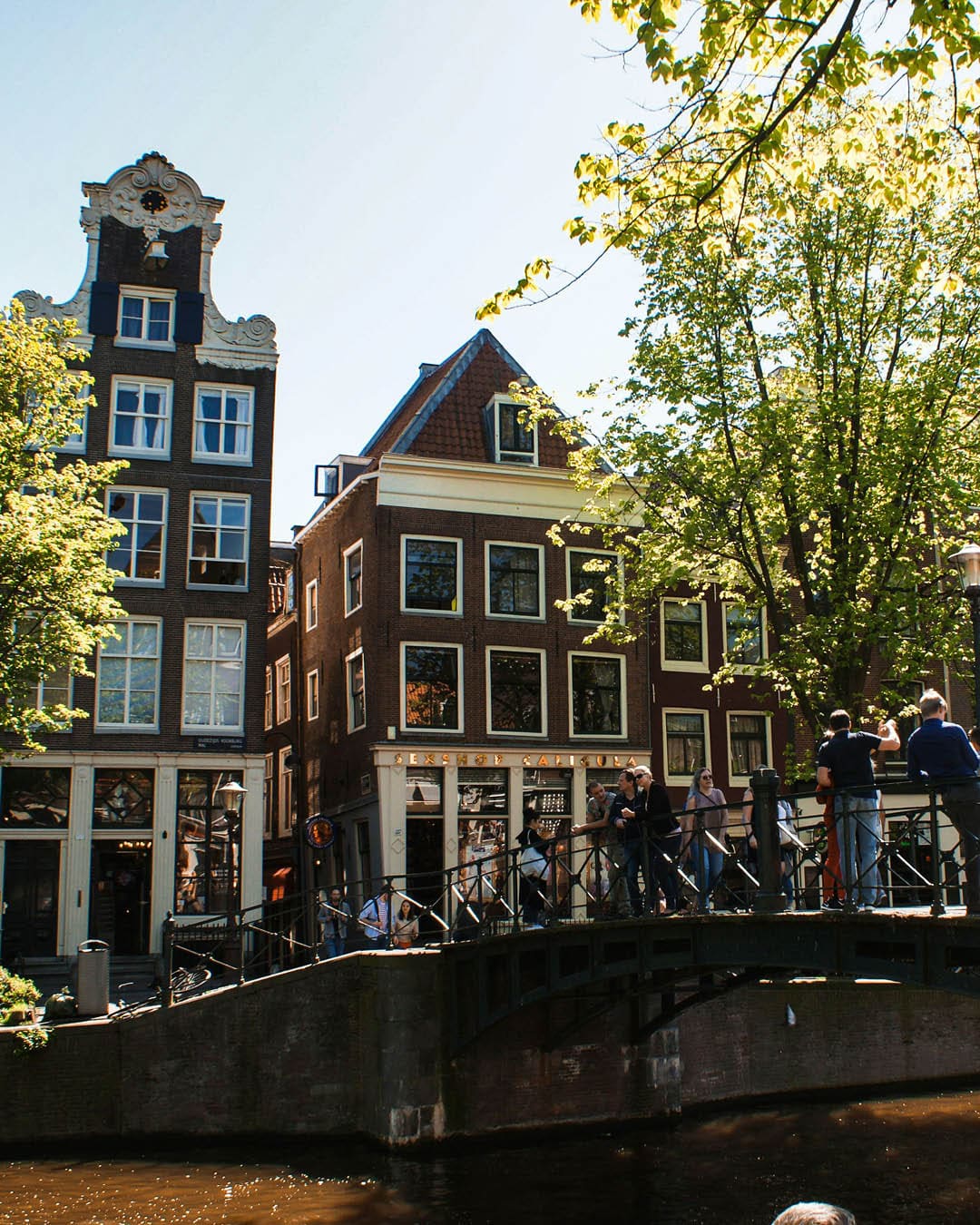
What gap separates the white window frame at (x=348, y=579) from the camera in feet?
102

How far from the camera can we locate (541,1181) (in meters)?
16.7

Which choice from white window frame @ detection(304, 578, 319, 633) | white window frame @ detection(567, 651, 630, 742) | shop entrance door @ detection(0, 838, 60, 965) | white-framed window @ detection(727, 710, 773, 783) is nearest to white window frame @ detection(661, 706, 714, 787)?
white-framed window @ detection(727, 710, 773, 783)

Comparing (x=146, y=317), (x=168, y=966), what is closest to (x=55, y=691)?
(x=146, y=317)

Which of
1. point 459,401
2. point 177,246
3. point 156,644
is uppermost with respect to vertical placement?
point 177,246

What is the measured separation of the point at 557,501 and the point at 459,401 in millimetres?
3373

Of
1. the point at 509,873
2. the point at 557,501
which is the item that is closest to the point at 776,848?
the point at 509,873

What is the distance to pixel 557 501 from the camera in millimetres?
31828

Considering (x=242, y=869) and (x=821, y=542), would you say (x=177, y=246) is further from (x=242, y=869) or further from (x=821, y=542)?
(x=821, y=542)

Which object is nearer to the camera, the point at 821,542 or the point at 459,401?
the point at 821,542

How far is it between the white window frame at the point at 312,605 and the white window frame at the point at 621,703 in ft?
24.7

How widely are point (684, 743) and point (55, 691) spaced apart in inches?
575

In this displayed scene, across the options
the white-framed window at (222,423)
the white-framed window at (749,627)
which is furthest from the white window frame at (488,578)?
the white-framed window at (222,423)

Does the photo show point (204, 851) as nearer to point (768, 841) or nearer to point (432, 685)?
point (432, 685)

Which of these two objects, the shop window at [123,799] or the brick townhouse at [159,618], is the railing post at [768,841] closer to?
the brick townhouse at [159,618]
